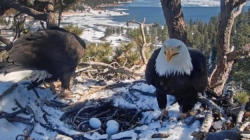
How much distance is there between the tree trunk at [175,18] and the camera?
403 cm

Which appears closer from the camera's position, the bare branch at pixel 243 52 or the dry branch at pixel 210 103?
the dry branch at pixel 210 103

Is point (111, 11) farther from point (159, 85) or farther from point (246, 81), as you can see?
point (159, 85)

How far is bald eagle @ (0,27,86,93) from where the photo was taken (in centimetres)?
331

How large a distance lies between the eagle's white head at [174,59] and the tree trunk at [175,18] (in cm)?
Answer: 157

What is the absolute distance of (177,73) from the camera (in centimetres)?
263

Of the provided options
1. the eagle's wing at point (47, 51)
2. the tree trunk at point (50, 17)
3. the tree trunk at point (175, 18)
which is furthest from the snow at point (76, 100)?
the tree trunk at point (50, 17)

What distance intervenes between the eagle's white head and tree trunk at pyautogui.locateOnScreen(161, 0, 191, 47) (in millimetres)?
1567

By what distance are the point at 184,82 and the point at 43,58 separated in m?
1.74

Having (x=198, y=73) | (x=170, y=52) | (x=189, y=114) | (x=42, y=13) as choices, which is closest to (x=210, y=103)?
(x=189, y=114)

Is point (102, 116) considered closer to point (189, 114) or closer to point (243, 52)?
point (189, 114)

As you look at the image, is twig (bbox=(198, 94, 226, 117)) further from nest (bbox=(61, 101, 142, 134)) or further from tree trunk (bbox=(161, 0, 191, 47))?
tree trunk (bbox=(161, 0, 191, 47))

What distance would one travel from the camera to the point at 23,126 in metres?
2.88

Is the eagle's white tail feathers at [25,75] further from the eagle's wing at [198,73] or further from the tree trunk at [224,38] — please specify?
the tree trunk at [224,38]

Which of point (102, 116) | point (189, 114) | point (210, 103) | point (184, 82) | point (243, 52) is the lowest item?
point (102, 116)
